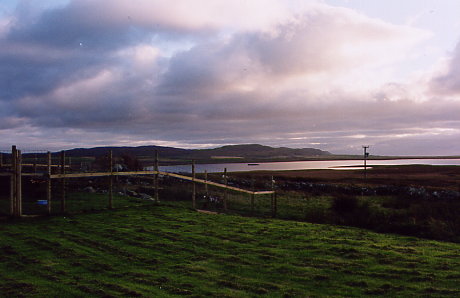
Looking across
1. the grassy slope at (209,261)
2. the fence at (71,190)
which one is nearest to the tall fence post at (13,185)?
the fence at (71,190)

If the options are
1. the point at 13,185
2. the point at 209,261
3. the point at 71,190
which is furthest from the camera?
the point at 71,190

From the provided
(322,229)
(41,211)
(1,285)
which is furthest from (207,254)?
(41,211)

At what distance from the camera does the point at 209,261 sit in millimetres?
9492

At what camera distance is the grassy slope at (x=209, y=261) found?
735 centimetres

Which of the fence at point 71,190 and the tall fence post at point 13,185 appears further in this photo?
the fence at point 71,190

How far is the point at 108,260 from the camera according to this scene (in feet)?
30.2

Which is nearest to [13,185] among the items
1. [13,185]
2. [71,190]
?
[13,185]

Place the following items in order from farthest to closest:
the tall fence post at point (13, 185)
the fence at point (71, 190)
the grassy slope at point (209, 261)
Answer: the fence at point (71, 190)
the tall fence post at point (13, 185)
the grassy slope at point (209, 261)

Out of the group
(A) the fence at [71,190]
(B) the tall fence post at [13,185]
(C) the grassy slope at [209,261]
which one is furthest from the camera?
(A) the fence at [71,190]

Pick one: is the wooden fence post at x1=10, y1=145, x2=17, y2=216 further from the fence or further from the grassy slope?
the grassy slope

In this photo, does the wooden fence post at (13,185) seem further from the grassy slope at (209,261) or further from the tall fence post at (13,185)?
the grassy slope at (209,261)

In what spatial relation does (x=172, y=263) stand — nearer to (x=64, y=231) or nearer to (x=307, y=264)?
(x=307, y=264)

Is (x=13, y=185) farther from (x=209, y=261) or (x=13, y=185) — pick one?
(x=209, y=261)

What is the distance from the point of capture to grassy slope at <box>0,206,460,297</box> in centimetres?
735
